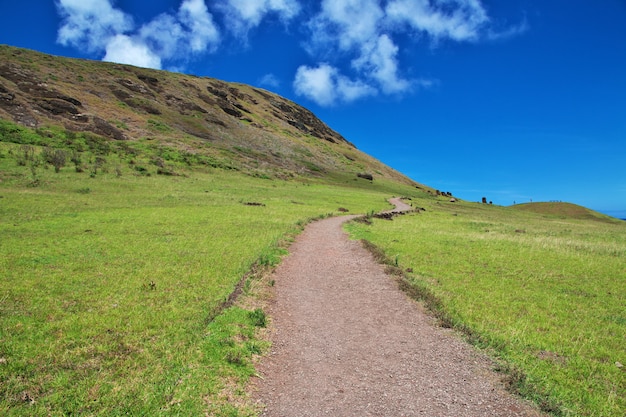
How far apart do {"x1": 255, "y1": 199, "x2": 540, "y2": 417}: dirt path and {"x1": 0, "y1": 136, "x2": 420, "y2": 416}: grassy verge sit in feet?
3.10

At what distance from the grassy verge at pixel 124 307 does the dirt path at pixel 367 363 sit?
95 centimetres

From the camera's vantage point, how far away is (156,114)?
89062mm

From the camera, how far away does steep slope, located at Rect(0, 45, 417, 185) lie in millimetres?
64438

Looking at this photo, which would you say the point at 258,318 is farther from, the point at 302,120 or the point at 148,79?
the point at 302,120

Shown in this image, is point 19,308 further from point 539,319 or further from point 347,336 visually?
point 539,319

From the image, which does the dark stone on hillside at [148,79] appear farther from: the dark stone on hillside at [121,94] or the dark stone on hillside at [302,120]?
the dark stone on hillside at [302,120]

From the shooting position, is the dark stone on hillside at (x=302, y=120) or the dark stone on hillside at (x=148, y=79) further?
the dark stone on hillside at (x=302, y=120)

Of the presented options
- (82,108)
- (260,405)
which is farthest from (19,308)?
(82,108)

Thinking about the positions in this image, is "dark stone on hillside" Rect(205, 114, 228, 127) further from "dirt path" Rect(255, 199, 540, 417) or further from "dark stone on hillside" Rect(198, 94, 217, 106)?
"dirt path" Rect(255, 199, 540, 417)

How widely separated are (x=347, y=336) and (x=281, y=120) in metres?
148

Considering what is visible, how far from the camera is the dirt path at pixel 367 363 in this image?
684 cm

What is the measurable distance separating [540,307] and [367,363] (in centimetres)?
826

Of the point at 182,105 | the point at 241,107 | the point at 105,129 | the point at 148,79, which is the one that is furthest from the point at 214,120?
the point at 105,129

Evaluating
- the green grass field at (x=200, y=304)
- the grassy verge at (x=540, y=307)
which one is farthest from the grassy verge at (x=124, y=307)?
the grassy verge at (x=540, y=307)
